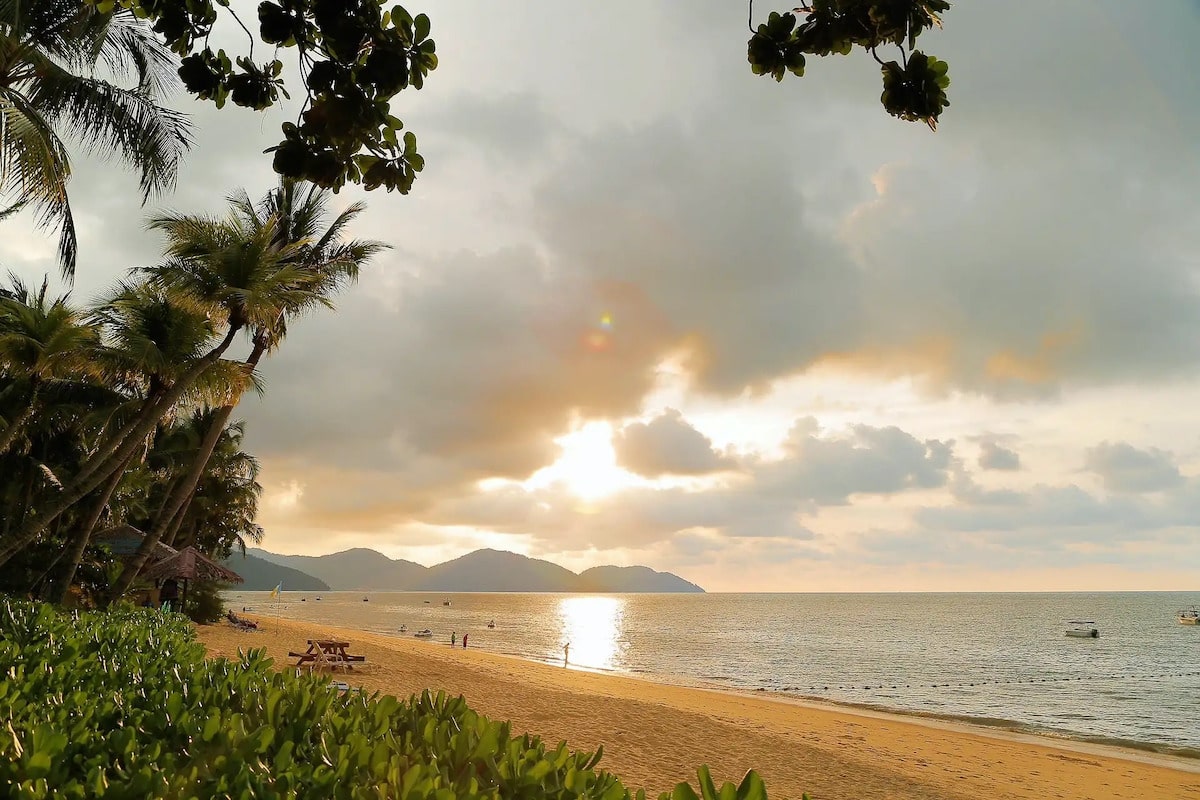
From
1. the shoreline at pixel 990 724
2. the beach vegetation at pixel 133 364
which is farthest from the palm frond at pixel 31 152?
the shoreline at pixel 990 724

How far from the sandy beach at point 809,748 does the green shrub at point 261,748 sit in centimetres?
718

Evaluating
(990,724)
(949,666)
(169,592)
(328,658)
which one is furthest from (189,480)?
(949,666)

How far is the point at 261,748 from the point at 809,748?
1346 cm

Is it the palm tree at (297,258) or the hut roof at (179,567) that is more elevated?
the palm tree at (297,258)

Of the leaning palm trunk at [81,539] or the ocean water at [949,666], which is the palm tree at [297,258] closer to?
the leaning palm trunk at [81,539]

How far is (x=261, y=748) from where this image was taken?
2.78m

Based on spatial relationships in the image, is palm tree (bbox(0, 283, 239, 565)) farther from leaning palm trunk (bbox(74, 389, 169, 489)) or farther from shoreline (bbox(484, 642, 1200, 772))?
shoreline (bbox(484, 642, 1200, 772))

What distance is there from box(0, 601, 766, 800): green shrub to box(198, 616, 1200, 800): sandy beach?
283 inches

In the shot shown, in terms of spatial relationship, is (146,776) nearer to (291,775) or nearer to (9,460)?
(291,775)

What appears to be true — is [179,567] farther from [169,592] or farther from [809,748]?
[809,748]

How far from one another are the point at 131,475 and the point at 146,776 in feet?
78.1

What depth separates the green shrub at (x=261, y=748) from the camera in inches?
92.1

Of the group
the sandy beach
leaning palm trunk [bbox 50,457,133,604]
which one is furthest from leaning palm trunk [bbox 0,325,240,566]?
the sandy beach

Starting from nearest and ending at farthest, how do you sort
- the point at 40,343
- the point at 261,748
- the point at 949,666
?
1. the point at 261,748
2. the point at 40,343
3. the point at 949,666
